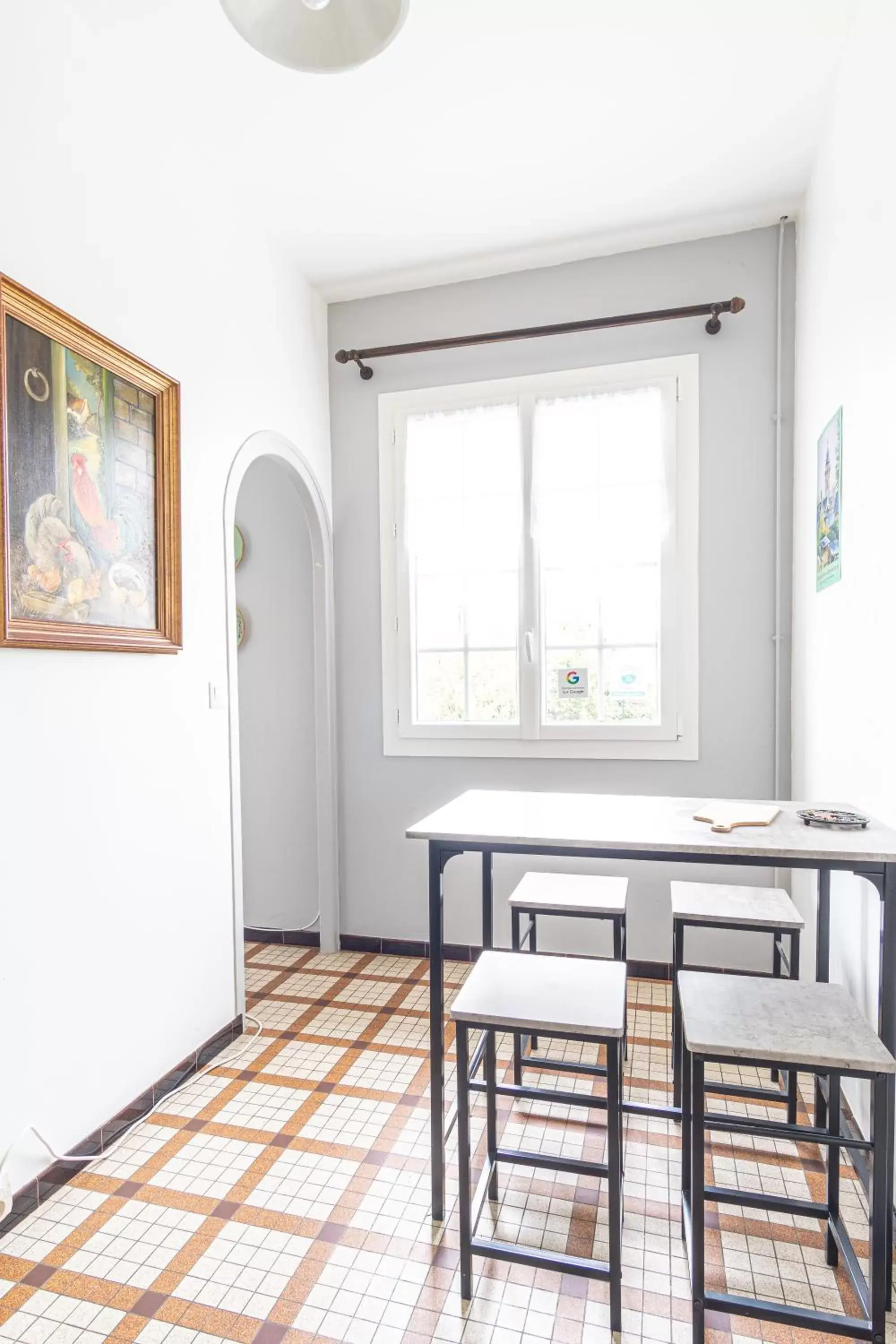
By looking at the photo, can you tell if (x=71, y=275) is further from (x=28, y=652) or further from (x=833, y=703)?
(x=833, y=703)

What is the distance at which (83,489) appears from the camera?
2.02m

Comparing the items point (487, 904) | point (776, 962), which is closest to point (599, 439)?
point (487, 904)

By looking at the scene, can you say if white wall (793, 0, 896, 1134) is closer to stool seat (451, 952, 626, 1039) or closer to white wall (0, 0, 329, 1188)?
stool seat (451, 952, 626, 1039)

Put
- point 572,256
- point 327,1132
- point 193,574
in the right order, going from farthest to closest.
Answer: point 572,256, point 193,574, point 327,1132

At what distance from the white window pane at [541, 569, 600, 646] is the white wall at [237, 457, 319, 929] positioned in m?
1.12

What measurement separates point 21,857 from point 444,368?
8.59 feet

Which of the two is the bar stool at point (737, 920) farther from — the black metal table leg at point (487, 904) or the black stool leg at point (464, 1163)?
the black stool leg at point (464, 1163)

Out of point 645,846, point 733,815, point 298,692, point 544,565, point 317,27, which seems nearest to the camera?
point 317,27

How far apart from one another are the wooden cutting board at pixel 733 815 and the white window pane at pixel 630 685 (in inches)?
43.0

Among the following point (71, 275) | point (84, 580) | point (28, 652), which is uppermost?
point (71, 275)

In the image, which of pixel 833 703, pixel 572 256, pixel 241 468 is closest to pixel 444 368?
pixel 572 256

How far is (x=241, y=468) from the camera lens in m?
2.83

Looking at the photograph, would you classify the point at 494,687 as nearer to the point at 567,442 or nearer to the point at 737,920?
the point at 567,442

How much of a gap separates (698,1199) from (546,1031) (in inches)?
15.0
